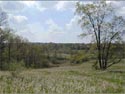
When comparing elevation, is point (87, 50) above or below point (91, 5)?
below

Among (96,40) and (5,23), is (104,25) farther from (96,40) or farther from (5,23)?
(5,23)

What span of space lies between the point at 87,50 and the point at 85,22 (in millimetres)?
5344

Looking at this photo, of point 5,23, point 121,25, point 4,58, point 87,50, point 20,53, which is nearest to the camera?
point 121,25

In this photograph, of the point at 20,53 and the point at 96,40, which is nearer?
the point at 96,40

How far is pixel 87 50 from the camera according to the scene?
54500 millimetres

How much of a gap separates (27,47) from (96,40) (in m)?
54.1

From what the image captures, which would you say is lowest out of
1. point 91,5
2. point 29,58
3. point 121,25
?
point 29,58

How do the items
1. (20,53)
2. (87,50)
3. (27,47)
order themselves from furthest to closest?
(27,47), (20,53), (87,50)

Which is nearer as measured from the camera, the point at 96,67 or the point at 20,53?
the point at 96,67

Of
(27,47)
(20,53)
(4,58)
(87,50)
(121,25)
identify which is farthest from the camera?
(27,47)

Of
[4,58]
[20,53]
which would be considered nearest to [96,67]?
[4,58]

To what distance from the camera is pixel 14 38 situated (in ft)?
294

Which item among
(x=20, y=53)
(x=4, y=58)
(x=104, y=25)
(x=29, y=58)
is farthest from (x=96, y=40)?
(x=29, y=58)

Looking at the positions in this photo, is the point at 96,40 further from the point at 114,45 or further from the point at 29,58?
the point at 29,58
